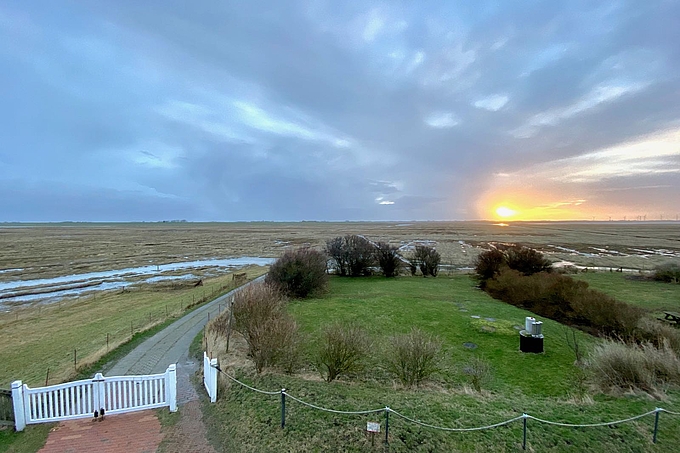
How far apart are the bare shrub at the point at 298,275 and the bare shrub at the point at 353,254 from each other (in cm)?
954

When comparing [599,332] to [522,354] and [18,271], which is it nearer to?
[522,354]

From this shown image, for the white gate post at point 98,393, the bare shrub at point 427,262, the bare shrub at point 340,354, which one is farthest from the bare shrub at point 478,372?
the bare shrub at point 427,262

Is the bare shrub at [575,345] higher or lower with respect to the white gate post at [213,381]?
lower

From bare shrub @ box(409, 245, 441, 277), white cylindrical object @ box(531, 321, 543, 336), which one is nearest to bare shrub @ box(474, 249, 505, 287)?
bare shrub @ box(409, 245, 441, 277)

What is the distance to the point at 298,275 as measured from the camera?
2842cm

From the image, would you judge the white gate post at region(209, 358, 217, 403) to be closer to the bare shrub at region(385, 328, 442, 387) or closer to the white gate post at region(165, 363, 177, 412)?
the white gate post at region(165, 363, 177, 412)

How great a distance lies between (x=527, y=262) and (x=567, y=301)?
38.9ft

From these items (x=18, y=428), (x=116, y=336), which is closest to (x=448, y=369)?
(x=18, y=428)

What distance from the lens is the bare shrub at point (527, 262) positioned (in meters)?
32.2

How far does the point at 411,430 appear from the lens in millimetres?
7828

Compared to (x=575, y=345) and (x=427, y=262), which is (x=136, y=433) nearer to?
(x=575, y=345)

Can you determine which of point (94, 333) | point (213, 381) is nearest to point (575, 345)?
point (213, 381)

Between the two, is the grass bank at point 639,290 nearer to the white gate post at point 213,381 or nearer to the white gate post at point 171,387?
the white gate post at point 213,381

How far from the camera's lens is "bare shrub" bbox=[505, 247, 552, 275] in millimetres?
32225
